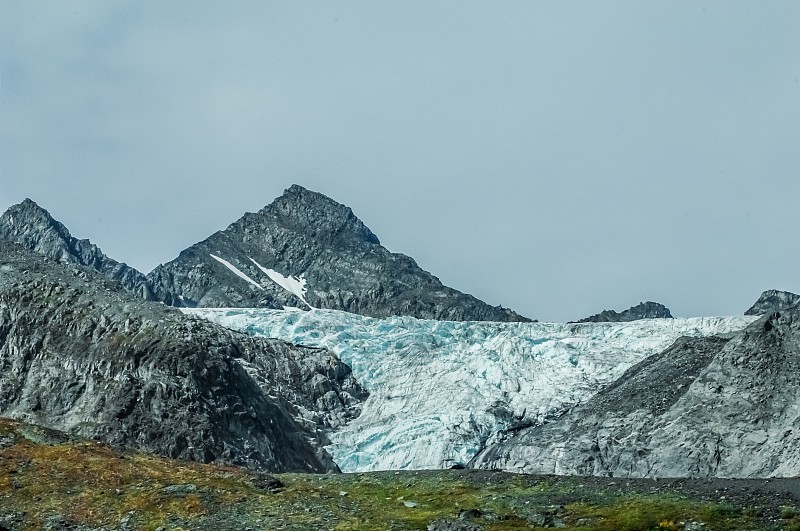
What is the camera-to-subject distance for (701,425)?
83.4 metres

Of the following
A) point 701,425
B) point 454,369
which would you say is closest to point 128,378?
point 454,369

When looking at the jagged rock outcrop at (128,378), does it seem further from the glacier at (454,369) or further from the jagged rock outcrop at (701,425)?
the jagged rock outcrop at (701,425)

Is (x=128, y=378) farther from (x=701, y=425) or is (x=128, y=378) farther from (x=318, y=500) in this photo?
(x=318, y=500)

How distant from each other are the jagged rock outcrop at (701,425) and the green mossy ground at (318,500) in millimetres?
29372

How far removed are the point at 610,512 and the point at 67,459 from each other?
1048 inches

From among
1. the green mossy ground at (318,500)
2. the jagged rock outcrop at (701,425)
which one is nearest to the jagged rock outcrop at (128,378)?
the jagged rock outcrop at (701,425)

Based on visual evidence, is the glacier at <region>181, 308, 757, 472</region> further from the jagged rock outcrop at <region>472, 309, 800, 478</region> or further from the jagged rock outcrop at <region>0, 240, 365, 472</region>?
the jagged rock outcrop at <region>472, 309, 800, 478</region>

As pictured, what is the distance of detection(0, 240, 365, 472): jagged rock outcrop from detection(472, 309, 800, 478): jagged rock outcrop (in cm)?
2455

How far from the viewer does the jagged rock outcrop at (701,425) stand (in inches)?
3118

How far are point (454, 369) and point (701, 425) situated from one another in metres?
55.4

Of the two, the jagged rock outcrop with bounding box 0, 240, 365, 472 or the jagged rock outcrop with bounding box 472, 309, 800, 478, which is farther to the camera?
the jagged rock outcrop with bounding box 0, 240, 365, 472

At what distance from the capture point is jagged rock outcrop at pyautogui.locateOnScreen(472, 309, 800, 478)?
79.2 metres

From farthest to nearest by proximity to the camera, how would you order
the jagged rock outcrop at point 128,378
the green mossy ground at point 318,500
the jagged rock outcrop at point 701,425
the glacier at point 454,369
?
1. the glacier at point 454,369
2. the jagged rock outcrop at point 128,378
3. the jagged rock outcrop at point 701,425
4. the green mossy ground at point 318,500

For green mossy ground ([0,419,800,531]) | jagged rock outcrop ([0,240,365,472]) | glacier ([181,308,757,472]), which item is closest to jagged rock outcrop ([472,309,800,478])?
glacier ([181,308,757,472])
